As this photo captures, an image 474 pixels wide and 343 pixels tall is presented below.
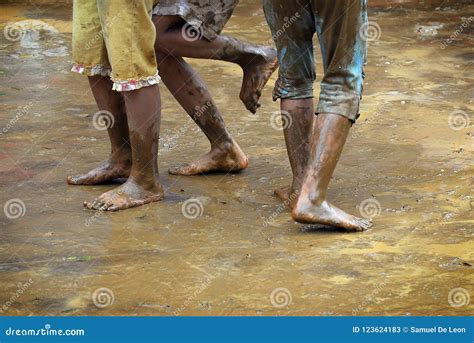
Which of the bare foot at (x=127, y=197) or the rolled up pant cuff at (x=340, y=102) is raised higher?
the rolled up pant cuff at (x=340, y=102)

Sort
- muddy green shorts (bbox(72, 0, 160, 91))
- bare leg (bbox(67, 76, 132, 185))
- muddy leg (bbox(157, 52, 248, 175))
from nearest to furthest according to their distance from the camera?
muddy green shorts (bbox(72, 0, 160, 91)), bare leg (bbox(67, 76, 132, 185)), muddy leg (bbox(157, 52, 248, 175))

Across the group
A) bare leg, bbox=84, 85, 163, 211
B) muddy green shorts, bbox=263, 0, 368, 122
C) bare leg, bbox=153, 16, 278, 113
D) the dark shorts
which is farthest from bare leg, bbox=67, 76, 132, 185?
muddy green shorts, bbox=263, 0, 368, 122

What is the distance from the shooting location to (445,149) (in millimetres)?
5805

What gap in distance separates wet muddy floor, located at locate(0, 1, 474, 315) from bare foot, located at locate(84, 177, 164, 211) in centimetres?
6

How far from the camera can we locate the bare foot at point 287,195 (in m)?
4.96

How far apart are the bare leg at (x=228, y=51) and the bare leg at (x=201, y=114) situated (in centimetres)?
10

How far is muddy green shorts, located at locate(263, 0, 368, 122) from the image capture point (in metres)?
4.55

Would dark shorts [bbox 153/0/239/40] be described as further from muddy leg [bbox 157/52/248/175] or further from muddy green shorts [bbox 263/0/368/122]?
muddy green shorts [bbox 263/0/368/122]

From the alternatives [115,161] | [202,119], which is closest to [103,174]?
[115,161]

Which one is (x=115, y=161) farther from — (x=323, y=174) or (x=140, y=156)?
(x=323, y=174)

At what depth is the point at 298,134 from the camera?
A: 4922mm

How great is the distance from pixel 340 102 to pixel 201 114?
1081mm

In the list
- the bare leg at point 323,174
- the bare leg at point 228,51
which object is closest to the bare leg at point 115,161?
the bare leg at point 228,51

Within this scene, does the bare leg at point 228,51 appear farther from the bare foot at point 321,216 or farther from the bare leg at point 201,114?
the bare foot at point 321,216
